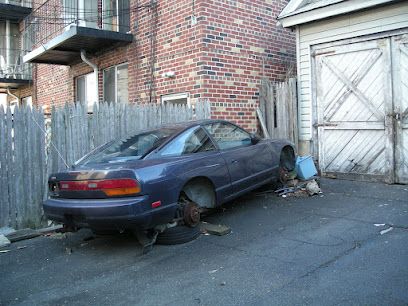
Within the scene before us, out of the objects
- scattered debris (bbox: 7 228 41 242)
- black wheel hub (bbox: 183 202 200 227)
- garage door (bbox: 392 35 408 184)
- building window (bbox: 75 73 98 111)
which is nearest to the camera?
black wheel hub (bbox: 183 202 200 227)

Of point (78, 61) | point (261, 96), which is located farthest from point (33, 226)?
point (78, 61)

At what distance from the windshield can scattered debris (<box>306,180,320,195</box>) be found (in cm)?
292

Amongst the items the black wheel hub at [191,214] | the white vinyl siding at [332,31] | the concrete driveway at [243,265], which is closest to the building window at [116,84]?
the white vinyl siding at [332,31]

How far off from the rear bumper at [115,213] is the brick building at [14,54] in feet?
42.2

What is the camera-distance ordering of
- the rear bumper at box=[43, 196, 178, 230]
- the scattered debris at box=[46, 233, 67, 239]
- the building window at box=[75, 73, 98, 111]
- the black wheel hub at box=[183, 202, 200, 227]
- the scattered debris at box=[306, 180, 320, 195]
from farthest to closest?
1. the building window at box=[75, 73, 98, 111]
2. the scattered debris at box=[306, 180, 320, 195]
3. the scattered debris at box=[46, 233, 67, 239]
4. the black wheel hub at box=[183, 202, 200, 227]
5. the rear bumper at box=[43, 196, 178, 230]

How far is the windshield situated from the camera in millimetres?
5270

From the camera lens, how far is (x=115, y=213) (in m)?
4.57

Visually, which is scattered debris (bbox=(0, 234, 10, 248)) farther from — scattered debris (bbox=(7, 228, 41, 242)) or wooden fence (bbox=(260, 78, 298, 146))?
wooden fence (bbox=(260, 78, 298, 146))

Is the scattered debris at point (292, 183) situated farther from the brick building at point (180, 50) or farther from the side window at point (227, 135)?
the brick building at point (180, 50)

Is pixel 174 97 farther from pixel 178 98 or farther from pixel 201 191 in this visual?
pixel 201 191

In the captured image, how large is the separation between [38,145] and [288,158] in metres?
4.34

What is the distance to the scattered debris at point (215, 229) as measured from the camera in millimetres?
5414

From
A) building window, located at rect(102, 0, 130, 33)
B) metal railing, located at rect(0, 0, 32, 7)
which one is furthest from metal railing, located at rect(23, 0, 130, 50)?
metal railing, located at rect(0, 0, 32, 7)

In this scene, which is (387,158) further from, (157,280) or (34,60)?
(34,60)
